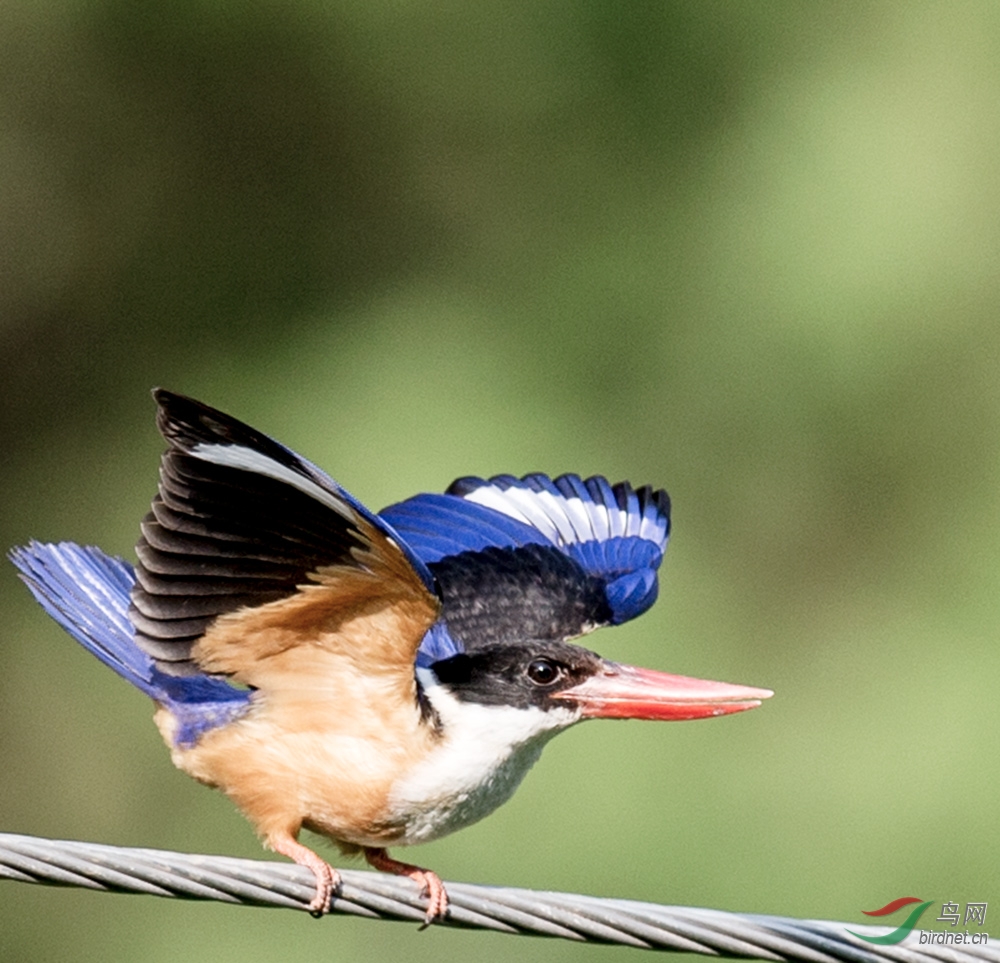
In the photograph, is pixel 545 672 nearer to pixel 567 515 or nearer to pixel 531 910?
pixel 531 910

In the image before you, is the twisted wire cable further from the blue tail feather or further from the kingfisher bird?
the blue tail feather

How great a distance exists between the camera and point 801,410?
5730mm

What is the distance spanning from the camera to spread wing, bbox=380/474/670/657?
3.12 m

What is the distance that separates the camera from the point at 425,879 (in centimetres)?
243

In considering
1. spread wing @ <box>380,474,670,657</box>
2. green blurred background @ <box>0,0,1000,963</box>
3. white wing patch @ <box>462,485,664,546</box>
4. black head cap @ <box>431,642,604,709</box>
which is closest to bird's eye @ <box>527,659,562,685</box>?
black head cap @ <box>431,642,604,709</box>

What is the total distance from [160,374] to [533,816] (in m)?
2.49

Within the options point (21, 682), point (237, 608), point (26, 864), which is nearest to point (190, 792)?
point (21, 682)

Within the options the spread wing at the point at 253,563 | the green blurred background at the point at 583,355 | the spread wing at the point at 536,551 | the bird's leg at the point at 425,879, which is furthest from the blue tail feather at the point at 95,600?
the green blurred background at the point at 583,355

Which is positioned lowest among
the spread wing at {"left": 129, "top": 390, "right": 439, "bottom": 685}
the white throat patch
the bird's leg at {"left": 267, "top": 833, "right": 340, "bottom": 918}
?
the bird's leg at {"left": 267, "top": 833, "right": 340, "bottom": 918}

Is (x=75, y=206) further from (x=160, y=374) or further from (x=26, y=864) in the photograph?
(x=26, y=864)

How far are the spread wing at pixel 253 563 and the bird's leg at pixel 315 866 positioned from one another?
0.23 meters

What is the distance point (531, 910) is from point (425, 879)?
448mm

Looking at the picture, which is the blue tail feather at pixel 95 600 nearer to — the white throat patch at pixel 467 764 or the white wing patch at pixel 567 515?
the white throat patch at pixel 467 764

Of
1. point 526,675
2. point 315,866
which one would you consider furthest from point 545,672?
point 315,866
